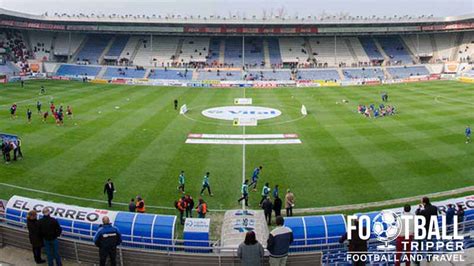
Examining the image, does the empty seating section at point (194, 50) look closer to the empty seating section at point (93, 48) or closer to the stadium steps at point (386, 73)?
the empty seating section at point (93, 48)

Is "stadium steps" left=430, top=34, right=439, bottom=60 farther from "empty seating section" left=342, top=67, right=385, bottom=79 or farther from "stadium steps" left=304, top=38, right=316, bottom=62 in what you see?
"stadium steps" left=304, top=38, right=316, bottom=62

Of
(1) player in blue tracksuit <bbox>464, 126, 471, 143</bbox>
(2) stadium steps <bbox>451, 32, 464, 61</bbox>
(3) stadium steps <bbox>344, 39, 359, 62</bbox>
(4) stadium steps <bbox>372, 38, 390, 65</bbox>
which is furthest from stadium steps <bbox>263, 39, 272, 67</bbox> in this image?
(1) player in blue tracksuit <bbox>464, 126, 471, 143</bbox>

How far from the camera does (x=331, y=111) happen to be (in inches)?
1759

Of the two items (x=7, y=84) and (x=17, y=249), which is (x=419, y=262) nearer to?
(x=17, y=249)

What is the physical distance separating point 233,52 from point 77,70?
3108cm

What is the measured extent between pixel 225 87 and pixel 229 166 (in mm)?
46826

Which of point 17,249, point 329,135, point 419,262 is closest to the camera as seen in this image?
point 419,262

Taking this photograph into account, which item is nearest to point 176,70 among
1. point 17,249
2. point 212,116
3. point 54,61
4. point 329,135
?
point 54,61

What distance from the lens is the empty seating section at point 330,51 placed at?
288ft

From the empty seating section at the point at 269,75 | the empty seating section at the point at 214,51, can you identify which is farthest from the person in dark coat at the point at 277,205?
the empty seating section at the point at 214,51

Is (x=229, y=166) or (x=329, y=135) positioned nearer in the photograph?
(x=229, y=166)

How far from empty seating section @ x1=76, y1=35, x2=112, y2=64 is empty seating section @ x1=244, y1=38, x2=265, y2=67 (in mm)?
30295

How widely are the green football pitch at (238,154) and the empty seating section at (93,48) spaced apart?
4010 cm

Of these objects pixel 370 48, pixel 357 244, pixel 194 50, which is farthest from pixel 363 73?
pixel 357 244
